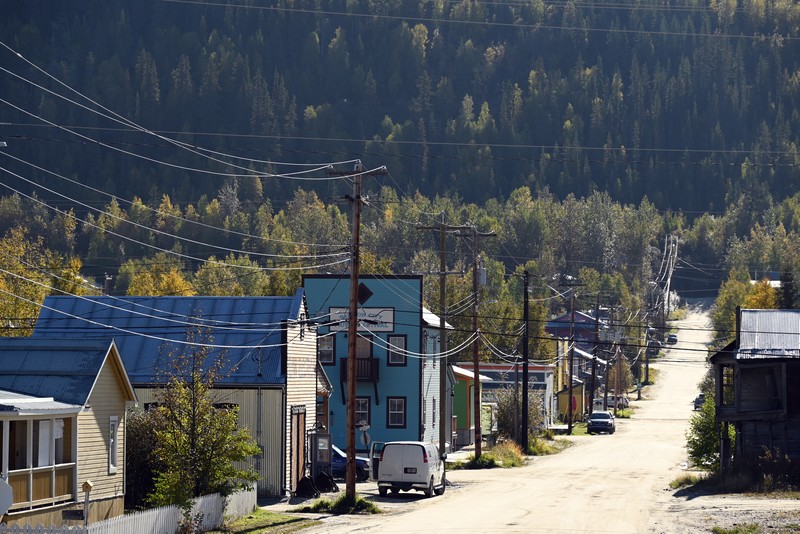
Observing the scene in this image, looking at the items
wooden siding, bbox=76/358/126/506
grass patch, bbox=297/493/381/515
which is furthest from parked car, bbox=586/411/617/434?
wooden siding, bbox=76/358/126/506

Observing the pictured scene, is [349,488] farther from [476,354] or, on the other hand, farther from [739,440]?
[476,354]

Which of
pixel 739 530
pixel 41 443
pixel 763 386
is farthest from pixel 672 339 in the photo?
pixel 41 443

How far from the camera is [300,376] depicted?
4509 cm

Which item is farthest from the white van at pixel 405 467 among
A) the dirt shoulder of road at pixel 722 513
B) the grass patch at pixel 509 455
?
the grass patch at pixel 509 455

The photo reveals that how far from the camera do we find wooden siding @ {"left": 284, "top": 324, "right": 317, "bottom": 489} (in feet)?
143

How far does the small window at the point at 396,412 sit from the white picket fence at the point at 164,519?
2532 cm

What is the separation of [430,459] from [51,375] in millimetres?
16003

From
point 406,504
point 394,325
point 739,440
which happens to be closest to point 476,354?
point 394,325

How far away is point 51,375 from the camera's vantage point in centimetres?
3170

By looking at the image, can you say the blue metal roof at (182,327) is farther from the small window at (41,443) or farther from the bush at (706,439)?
the bush at (706,439)

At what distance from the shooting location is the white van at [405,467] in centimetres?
4356

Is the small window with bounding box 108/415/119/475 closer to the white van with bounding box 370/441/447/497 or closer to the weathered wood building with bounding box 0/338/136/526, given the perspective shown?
the weathered wood building with bounding box 0/338/136/526

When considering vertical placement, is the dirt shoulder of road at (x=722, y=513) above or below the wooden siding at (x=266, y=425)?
below

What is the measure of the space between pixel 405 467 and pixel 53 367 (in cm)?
1525
